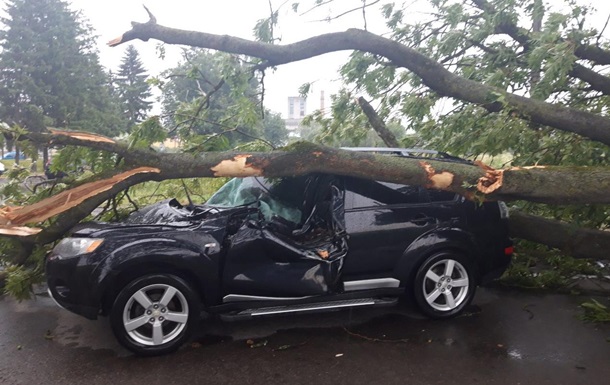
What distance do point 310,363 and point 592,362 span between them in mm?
2212

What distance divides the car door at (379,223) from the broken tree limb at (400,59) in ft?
5.87

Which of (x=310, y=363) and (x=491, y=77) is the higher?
(x=491, y=77)

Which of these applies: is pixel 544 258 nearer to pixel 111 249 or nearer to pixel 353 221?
pixel 353 221

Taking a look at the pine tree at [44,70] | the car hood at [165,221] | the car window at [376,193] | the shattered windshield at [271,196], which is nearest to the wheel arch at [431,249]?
the car window at [376,193]

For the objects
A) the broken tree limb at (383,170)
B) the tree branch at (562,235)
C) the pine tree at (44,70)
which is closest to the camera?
the broken tree limb at (383,170)

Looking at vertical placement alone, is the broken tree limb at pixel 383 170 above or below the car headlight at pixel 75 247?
above

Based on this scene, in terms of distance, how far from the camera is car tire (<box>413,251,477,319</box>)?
4785 millimetres

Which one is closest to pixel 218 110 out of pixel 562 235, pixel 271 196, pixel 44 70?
pixel 271 196

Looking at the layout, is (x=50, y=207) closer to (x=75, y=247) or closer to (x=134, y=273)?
(x=75, y=247)

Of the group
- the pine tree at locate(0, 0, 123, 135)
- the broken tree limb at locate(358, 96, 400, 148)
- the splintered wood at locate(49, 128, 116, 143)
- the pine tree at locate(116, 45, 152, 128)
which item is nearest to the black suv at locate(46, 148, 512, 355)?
the splintered wood at locate(49, 128, 116, 143)

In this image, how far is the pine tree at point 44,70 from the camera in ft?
121

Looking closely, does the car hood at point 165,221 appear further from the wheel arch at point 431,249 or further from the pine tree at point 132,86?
the pine tree at point 132,86

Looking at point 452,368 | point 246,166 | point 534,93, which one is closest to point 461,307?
point 452,368

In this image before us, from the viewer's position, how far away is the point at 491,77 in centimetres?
647
